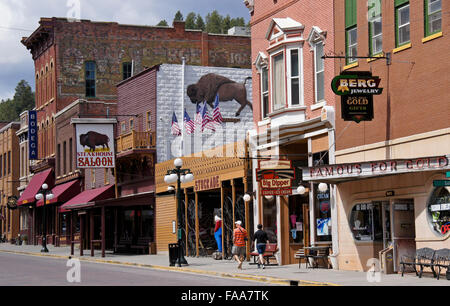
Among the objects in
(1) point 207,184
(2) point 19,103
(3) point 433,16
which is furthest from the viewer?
(2) point 19,103

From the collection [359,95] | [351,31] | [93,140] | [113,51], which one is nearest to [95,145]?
[93,140]

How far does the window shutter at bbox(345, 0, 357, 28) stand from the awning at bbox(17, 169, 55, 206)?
126 ft

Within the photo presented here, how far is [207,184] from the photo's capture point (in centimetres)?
3578

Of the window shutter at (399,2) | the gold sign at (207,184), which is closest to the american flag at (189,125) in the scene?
the gold sign at (207,184)

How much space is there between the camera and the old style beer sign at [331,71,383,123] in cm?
2348

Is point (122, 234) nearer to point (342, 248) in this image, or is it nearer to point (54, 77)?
point (54, 77)

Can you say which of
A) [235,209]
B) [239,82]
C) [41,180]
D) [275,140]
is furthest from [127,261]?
[41,180]

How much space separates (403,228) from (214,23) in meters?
118

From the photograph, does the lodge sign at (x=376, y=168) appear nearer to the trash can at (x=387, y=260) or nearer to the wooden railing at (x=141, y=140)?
the trash can at (x=387, y=260)

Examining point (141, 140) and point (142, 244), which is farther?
point (142, 244)

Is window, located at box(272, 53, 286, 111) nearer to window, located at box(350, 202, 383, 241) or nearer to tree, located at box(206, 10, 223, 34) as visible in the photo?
window, located at box(350, 202, 383, 241)

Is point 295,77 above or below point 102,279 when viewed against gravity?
above

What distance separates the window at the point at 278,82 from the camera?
2958cm

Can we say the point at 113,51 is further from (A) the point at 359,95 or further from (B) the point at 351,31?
(A) the point at 359,95
